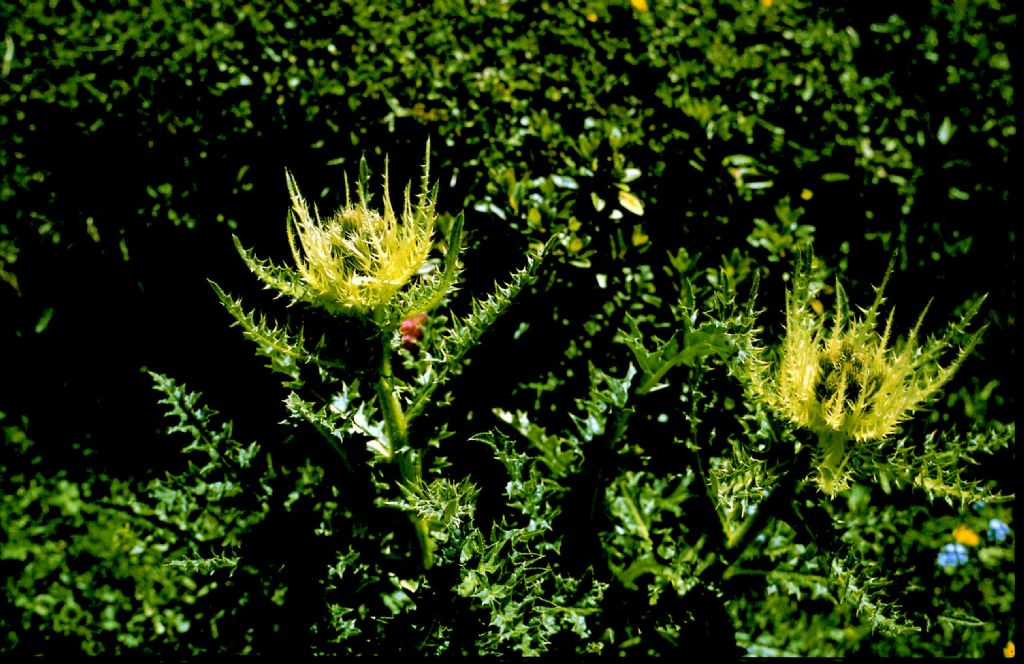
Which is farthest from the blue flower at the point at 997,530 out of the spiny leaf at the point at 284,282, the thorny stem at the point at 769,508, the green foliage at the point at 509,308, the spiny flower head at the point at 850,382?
the spiny leaf at the point at 284,282

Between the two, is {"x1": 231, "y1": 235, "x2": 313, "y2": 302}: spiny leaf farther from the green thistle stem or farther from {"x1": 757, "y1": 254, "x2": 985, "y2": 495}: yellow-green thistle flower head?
the green thistle stem

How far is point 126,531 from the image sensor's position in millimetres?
2943

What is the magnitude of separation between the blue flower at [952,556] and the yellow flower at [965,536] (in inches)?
1.0

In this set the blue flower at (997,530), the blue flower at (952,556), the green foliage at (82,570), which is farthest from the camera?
the blue flower at (997,530)

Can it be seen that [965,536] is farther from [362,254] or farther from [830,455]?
[362,254]

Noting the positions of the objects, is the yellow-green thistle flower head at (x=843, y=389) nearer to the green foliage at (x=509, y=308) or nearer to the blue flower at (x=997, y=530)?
the green foliage at (x=509, y=308)

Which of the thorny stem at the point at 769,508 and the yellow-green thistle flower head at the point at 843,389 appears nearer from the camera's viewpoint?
the yellow-green thistle flower head at the point at 843,389

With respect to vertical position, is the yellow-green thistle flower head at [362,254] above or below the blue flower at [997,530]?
above

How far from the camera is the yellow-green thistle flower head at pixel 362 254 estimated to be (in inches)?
62.2

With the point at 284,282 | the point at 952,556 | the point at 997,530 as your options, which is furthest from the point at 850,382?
the point at 997,530

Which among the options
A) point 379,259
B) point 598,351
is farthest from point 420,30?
point 379,259

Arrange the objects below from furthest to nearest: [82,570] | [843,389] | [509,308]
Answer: [82,570], [509,308], [843,389]

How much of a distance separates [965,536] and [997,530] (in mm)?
158

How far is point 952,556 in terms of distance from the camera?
2854 mm
